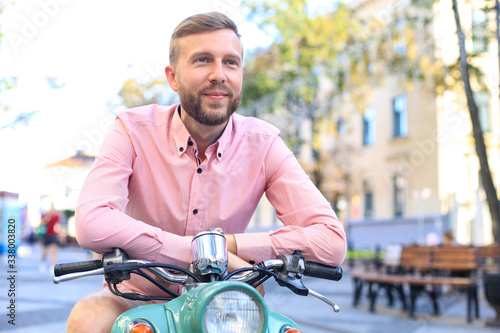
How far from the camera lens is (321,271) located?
1.83 metres

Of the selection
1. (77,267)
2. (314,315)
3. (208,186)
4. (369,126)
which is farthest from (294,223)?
(369,126)

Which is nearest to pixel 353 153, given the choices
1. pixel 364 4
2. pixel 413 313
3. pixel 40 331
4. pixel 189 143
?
pixel 364 4

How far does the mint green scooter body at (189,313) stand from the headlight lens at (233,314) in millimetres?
13

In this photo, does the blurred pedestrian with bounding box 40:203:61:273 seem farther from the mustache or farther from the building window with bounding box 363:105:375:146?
the building window with bounding box 363:105:375:146

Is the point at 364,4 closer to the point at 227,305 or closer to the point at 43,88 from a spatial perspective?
the point at 43,88

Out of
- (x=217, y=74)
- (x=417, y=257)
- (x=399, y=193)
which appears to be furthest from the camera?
(x=399, y=193)

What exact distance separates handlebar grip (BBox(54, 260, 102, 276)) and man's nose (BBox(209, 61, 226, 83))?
70 cm

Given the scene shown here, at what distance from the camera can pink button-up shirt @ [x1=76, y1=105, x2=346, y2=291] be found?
1937 mm

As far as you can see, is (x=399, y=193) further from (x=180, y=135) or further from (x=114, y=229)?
(x=114, y=229)

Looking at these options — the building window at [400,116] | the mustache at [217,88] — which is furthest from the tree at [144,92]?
the building window at [400,116]

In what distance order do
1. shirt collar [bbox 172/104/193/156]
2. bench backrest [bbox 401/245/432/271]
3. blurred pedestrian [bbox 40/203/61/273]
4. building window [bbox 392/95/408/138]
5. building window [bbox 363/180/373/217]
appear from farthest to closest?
building window [bbox 363/180/373/217], building window [bbox 392/95/408/138], blurred pedestrian [bbox 40/203/61/273], bench backrest [bbox 401/245/432/271], shirt collar [bbox 172/104/193/156]

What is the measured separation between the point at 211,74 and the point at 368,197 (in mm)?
28291

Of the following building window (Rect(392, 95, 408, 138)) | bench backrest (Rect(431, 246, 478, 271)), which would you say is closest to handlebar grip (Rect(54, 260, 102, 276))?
bench backrest (Rect(431, 246, 478, 271))

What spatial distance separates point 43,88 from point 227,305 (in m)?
3.74
